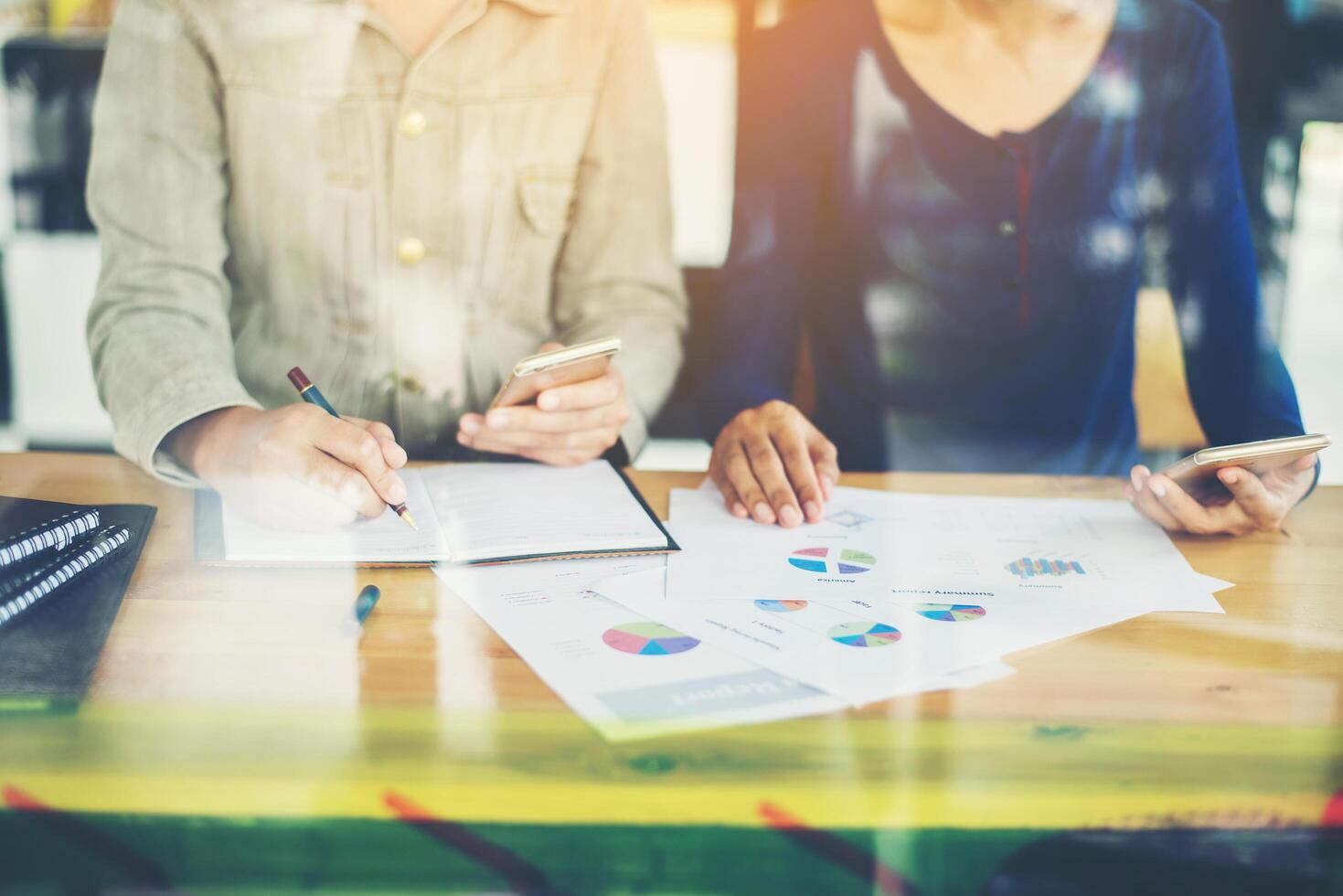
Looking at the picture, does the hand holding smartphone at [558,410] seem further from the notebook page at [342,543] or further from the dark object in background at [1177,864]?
the dark object in background at [1177,864]

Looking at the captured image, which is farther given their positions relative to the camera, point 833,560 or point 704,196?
point 704,196

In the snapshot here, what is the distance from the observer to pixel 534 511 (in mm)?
820

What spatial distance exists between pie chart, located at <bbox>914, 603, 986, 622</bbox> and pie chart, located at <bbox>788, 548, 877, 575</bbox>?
7 centimetres

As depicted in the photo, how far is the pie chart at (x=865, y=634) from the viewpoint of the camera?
610mm

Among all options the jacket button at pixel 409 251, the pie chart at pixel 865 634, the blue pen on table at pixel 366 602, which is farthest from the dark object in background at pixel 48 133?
the pie chart at pixel 865 634

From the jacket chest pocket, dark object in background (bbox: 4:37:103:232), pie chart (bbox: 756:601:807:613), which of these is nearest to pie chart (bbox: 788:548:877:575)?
pie chart (bbox: 756:601:807:613)

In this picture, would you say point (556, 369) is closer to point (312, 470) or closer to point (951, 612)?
Answer: point (312, 470)

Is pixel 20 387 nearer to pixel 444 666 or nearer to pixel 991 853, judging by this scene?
pixel 444 666

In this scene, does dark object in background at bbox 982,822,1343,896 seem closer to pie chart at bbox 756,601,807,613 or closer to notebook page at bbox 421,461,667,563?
pie chart at bbox 756,601,807,613

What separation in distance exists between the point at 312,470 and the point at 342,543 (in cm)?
6

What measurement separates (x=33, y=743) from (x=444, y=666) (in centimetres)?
20

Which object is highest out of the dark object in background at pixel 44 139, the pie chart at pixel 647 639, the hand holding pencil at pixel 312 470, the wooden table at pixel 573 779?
the dark object in background at pixel 44 139

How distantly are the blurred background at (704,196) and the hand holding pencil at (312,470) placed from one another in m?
0.33

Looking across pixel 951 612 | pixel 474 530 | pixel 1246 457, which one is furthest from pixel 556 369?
pixel 1246 457
